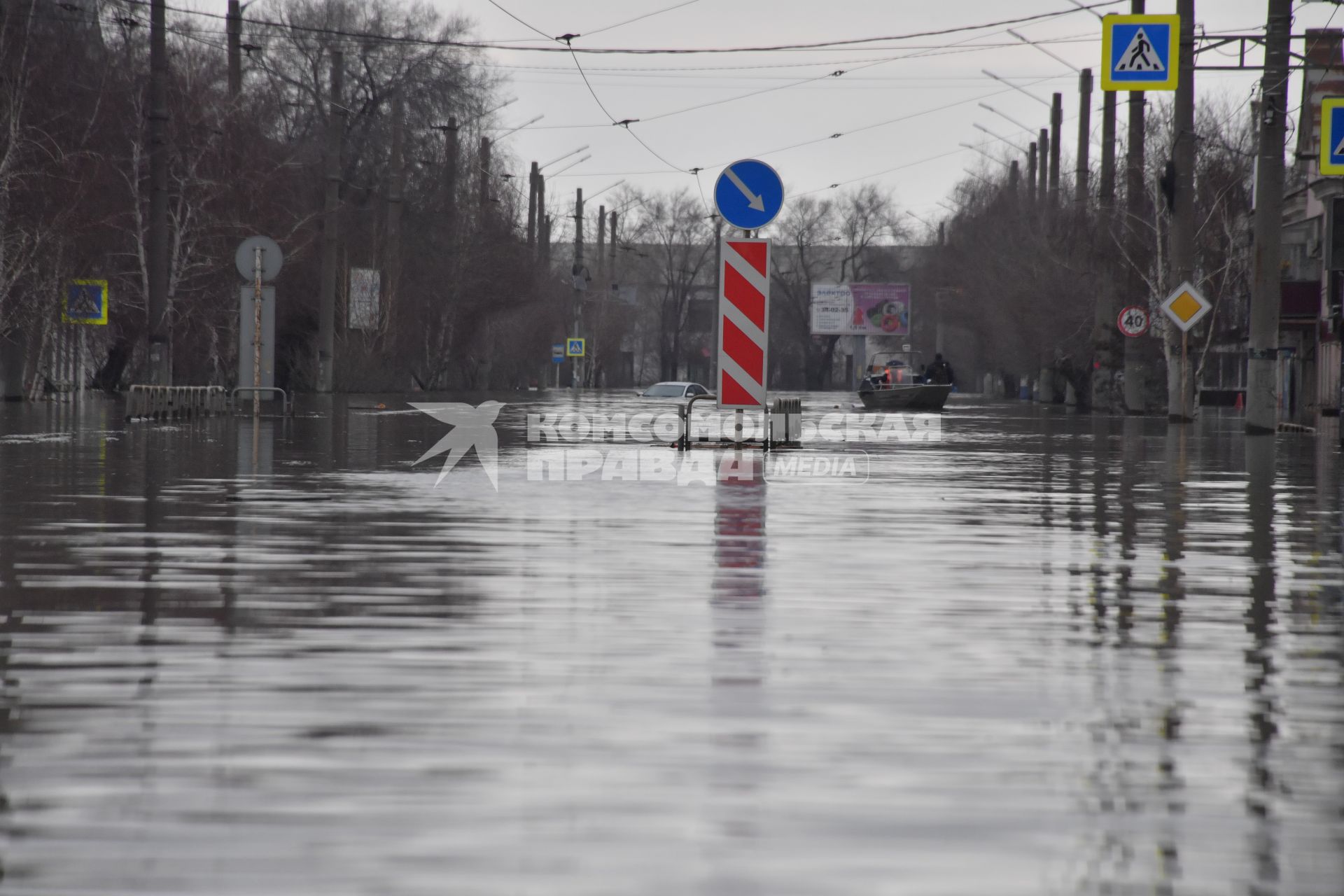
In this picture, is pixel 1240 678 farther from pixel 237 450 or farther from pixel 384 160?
pixel 384 160

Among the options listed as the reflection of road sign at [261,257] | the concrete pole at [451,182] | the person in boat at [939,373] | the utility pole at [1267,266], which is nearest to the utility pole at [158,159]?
the reflection of road sign at [261,257]

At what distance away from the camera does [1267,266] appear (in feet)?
120

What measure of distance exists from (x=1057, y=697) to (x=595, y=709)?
1.60m

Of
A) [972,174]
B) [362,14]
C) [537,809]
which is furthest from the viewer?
[972,174]

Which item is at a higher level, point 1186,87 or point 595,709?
point 1186,87

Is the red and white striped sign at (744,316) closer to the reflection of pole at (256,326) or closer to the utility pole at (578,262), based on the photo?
the reflection of pole at (256,326)

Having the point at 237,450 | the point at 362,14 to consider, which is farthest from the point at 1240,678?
the point at 362,14

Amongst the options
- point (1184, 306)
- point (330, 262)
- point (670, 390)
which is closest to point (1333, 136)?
point (1184, 306)

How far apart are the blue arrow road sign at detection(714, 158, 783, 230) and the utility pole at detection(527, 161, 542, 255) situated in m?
68.8

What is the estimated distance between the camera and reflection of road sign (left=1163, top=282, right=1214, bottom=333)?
40.4m

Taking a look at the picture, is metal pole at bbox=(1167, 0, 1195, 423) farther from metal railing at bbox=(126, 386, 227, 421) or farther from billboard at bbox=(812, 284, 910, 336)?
billboard at bbox=(812, 284, 910, 336)

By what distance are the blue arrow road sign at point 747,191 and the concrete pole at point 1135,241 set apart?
2994 cm

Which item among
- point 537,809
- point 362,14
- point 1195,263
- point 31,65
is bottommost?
point 537,809

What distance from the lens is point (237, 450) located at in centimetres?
2420
